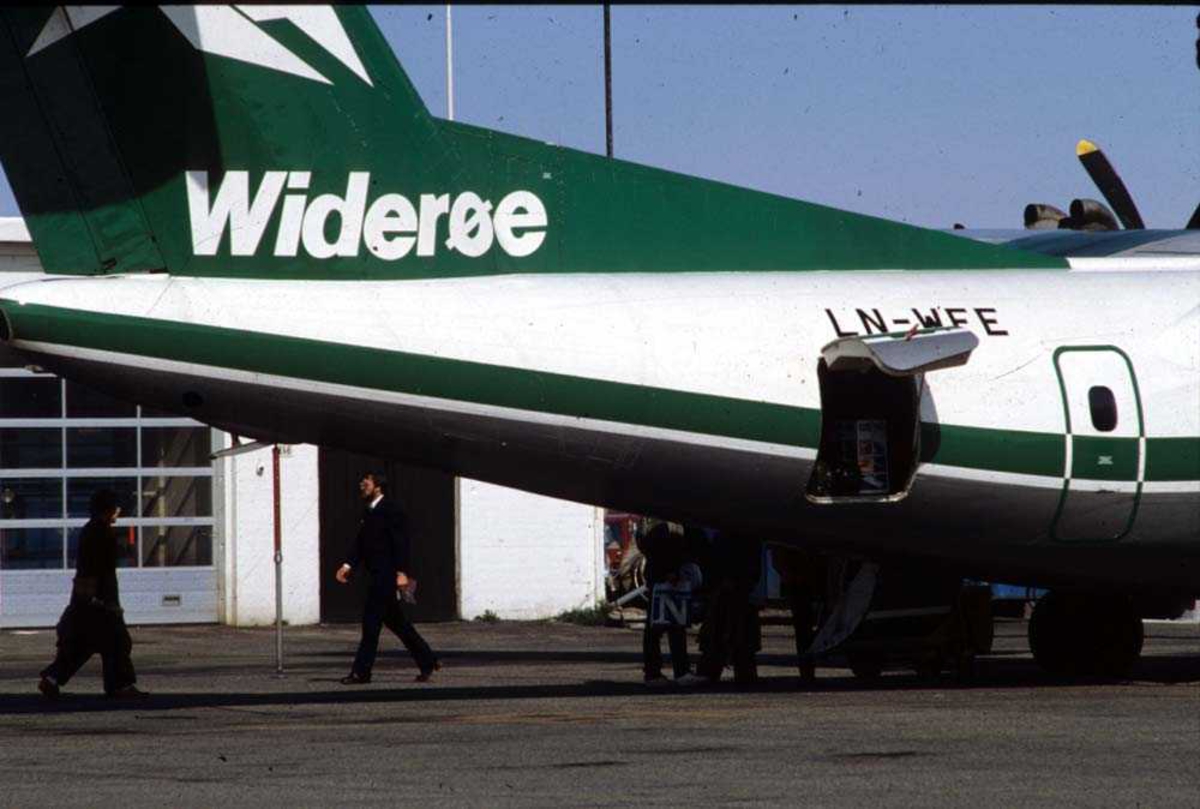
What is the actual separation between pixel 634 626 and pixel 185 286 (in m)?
17.7

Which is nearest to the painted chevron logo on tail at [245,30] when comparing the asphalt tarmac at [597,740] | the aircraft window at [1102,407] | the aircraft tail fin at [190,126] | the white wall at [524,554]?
the aircraft tail fin at [190,126]

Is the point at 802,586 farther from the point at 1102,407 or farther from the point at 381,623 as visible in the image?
the point at 381,623

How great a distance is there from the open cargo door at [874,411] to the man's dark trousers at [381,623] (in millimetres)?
5218

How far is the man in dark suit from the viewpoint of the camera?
2059cm

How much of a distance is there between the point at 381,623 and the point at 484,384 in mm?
5535

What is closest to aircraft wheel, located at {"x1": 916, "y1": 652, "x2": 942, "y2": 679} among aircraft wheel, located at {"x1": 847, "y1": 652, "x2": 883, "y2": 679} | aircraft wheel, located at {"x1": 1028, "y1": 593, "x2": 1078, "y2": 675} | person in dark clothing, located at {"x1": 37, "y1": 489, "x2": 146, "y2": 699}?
aircraft wheel, located at {"x1": 847, "y1": 652, "x2": 883, "y2": 679}

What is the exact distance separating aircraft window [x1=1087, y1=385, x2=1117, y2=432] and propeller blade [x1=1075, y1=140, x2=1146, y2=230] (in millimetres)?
7803

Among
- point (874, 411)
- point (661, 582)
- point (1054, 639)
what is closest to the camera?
point (874, 411)

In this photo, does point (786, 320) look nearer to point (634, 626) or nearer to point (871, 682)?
point (871, 682)

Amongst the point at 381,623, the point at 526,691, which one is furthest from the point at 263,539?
the point at 526,691

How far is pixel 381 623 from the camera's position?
20.7 m

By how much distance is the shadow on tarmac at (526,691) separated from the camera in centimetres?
1841

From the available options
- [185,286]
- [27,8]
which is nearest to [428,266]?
[185,286]

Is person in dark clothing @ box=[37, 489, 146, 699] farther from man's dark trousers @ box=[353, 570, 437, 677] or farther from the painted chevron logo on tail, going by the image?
the painted chevron logo on tail
